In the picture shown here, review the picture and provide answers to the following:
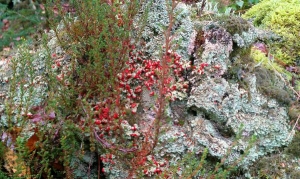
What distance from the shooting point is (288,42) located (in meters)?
3.98

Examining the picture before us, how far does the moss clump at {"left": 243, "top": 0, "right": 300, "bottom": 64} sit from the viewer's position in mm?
3910

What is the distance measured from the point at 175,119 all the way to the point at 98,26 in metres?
0.80

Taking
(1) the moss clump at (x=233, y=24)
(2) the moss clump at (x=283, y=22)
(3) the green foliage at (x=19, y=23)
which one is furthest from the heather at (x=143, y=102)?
(3) the green foliage at (x=19, y=23)

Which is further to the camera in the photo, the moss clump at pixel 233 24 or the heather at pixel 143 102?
the moss clump at pixel 233 24

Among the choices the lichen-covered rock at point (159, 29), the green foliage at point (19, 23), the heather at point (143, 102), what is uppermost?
the lichen-covered rock at point (159, 29)

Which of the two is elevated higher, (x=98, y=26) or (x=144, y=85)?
(x=98, y=26)

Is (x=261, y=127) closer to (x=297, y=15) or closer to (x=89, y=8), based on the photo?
(x=89, y=8)

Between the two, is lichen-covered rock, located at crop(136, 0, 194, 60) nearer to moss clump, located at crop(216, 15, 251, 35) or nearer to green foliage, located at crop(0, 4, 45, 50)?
moss clump, located at crop(216, 15, 251, 35)

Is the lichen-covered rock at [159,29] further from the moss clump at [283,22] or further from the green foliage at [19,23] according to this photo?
the green foliage at [19,23]

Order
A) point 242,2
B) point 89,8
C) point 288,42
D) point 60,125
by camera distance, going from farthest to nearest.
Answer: point 242,2
point 288,42
point 89,8
point 60,125

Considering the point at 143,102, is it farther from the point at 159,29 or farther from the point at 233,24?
the point at 233,24

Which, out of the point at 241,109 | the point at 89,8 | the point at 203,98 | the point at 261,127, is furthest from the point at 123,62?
the point at 261,127

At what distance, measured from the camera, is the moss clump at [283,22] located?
3.91 meters

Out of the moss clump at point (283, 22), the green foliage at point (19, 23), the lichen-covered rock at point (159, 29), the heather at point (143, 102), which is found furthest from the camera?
the green foliage at point (19, 23)
